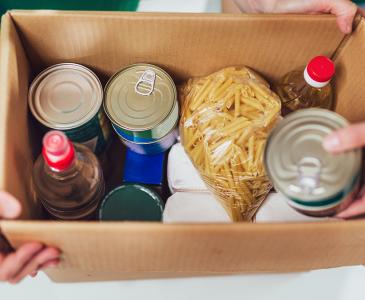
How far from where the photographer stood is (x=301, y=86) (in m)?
0.82

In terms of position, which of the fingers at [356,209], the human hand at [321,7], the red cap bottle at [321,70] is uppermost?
the human hand at [321,7]

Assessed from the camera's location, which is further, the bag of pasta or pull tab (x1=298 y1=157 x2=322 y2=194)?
the bag of pasta

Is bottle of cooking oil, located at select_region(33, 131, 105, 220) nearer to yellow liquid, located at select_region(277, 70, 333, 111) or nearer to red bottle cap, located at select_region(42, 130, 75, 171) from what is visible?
red bottle cap, located at select_region(42, 130, 75, 171)

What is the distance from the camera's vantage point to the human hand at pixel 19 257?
1.93ft

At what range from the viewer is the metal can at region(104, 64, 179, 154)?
0.77 metres

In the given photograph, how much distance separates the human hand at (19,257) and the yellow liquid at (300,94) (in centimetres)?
51

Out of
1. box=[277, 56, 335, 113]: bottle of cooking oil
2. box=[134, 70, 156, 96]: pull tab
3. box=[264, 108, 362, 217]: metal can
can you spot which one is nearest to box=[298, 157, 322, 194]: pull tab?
box=[264, 108, 362, 217]: metal can

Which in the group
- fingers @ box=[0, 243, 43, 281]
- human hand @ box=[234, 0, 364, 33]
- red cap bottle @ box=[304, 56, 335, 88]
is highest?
human hand @ box=[234, 0, 364, 33]

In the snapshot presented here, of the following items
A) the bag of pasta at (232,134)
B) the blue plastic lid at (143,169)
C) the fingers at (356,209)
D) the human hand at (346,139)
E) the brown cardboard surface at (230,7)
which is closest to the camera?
the human hand at (346,139)

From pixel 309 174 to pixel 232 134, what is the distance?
0.22 metres

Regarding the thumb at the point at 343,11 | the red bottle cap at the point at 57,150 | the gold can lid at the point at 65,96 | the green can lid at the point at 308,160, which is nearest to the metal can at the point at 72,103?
the gold can lid at the point at 65,96

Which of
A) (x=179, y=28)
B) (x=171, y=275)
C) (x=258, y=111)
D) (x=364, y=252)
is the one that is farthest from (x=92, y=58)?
(x=364, y=252)

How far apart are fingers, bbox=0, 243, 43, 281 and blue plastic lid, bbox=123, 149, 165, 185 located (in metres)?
0.27

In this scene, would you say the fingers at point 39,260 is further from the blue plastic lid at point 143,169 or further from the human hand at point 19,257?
the blue plastic lid at point 143,169
